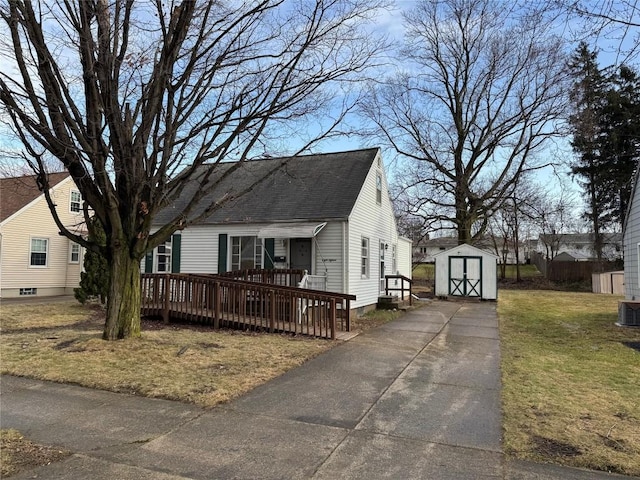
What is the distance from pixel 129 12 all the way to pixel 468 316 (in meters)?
12.4

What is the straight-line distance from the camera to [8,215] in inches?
795

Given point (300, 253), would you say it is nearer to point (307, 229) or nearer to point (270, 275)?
point (307, 229)

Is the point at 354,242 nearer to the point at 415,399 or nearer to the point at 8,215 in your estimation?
the point at 415,399

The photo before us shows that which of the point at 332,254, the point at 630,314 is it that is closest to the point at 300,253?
the point at 332,254

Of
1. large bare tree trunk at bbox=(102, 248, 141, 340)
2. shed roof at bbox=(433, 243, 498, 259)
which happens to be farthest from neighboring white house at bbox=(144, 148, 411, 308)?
shed roof at bbox=(433, 243, 498, 259)

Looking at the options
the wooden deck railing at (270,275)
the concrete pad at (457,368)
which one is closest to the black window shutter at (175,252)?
the wooden deck railing at (270,275)

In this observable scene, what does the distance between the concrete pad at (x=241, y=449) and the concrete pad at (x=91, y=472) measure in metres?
0.10

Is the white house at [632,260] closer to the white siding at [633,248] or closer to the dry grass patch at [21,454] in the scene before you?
the white siding at [633,248]

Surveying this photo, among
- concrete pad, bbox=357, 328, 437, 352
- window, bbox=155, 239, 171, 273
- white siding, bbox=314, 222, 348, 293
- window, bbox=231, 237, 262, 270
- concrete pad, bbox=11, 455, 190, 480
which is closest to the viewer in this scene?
concrete pad, bbox=11, 455, 190, 480

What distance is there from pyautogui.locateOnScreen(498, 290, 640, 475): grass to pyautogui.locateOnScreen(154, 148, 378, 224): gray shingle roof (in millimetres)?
6397

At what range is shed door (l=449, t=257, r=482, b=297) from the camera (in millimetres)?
21809

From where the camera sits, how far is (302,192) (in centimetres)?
1561

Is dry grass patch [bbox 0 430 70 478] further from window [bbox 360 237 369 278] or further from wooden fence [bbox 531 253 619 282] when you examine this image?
wooden fence [bbox 531 253 619 282]

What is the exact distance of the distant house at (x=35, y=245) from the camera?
20.0 m
